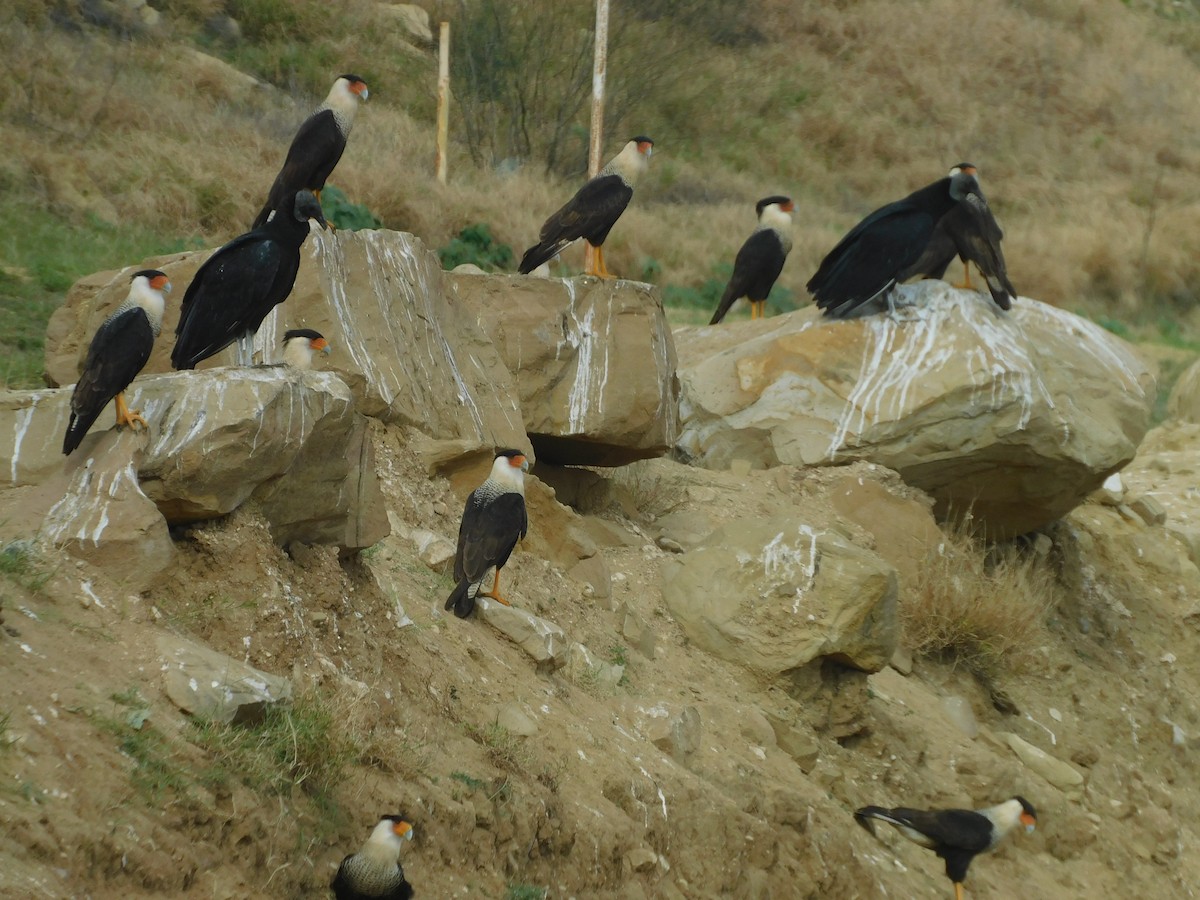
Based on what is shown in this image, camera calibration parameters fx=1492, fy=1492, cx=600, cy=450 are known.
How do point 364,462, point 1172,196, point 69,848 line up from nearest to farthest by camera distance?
point 69,848 → point 364,462 → point 1172,196

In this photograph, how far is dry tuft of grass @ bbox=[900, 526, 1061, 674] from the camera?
10062 millimetres

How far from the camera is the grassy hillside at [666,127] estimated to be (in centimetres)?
1498

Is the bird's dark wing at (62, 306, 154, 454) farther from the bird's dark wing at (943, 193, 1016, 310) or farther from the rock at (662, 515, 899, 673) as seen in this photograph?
the bird's dark wing at (943, 193, 1016, 310)

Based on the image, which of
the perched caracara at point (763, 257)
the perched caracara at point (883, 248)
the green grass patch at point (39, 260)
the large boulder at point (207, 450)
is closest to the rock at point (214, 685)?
the large boulder at point (207, 450)

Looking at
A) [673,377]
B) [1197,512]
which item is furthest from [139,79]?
[1197,512]

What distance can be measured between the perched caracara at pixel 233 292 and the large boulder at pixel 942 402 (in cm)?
539

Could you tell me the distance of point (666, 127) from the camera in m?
30.9

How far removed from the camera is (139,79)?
63.5 feet

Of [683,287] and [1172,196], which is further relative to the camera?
[1172,196]

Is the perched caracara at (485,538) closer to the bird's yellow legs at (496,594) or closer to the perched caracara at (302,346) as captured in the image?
the bird's yellow legs at (496,594)

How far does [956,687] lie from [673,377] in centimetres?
291

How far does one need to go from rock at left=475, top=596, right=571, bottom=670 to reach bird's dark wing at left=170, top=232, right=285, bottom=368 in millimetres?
1621

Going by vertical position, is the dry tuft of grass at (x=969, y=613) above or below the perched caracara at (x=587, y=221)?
below

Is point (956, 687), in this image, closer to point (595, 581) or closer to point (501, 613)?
point (595, 581)
